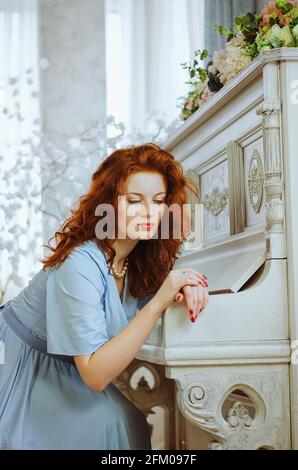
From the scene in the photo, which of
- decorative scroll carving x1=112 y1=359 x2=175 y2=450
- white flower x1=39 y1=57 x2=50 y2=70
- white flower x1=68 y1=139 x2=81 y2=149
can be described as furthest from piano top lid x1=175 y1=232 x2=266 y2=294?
white flower x1=39 y1=57 x2=50 y2=70

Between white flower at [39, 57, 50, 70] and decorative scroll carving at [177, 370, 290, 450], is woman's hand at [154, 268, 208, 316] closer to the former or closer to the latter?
decorative scroll carving at [177, 370, 290, 450]

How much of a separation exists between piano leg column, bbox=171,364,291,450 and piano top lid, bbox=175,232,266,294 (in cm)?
20

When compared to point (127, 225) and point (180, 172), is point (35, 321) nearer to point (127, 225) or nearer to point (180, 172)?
point (127, 225)

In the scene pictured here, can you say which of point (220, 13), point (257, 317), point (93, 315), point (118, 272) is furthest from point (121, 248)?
point (220, 13)

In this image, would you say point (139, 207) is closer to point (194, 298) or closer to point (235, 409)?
point (194, 298)

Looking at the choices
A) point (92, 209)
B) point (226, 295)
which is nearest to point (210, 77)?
point (92, 209)

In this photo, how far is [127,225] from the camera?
1805 millimetres

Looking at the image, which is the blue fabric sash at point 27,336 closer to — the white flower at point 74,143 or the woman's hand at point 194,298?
the woman's hand at point 194,298

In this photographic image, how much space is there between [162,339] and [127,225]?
306 millimetres

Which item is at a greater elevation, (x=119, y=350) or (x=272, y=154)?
(x=272, y=154)

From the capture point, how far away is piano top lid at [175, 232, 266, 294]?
179cm

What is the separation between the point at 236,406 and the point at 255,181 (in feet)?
1.94

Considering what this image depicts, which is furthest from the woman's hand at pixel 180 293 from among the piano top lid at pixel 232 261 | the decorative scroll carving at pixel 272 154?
the decorative scroll carving at pixel 272 154

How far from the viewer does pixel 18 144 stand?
4.30 m
